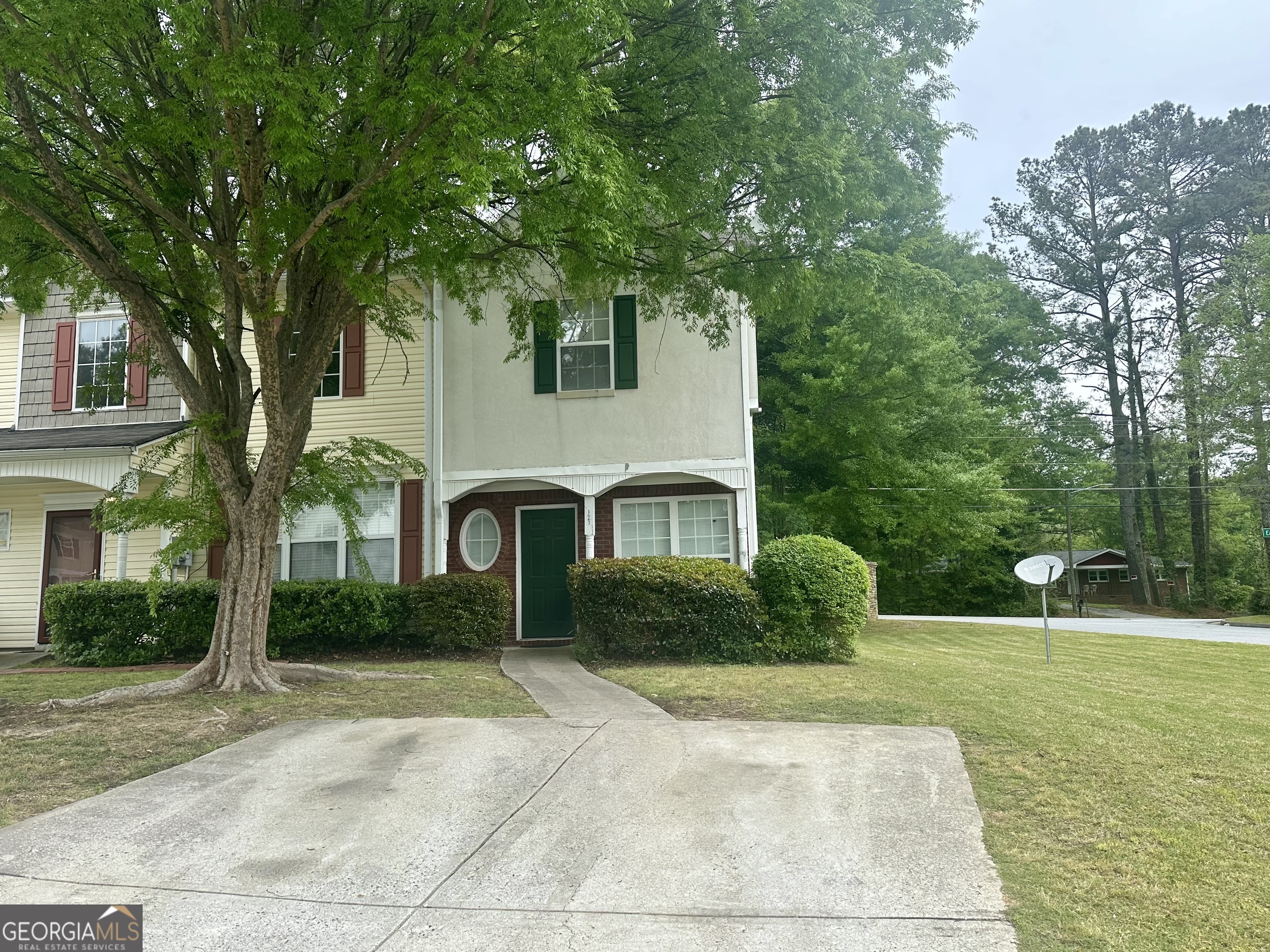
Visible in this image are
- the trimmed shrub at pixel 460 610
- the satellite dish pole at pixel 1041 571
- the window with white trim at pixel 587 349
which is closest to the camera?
the trimmed shrub at pixel 460 610

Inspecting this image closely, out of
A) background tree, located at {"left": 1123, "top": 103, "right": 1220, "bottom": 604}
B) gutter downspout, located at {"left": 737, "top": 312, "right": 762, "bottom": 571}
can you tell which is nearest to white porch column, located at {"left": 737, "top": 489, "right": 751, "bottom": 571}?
gutter downspout, located at {"left": 737, "top": 312, "right": 762, "bottom": 571}

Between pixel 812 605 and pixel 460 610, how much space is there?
187 inches

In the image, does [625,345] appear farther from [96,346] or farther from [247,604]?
[96,346]

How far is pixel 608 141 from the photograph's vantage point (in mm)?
7215

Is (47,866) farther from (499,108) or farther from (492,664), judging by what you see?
(492,664)

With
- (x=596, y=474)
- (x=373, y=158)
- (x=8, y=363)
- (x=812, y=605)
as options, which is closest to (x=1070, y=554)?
(x=596, y=474)

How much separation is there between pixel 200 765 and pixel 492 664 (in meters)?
5.73

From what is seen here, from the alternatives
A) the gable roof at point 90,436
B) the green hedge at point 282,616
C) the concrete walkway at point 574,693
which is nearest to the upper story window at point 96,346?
the gable roof at point 90,436

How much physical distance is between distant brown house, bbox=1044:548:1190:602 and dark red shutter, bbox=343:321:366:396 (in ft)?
144

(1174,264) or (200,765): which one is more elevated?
(1174,264)

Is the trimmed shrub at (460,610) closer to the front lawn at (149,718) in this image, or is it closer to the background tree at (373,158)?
the front lawn at (149,718)

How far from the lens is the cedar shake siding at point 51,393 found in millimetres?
15109

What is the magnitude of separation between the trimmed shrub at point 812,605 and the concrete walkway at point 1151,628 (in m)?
10.2

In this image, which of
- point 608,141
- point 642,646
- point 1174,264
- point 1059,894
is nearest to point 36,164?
point 608,141
